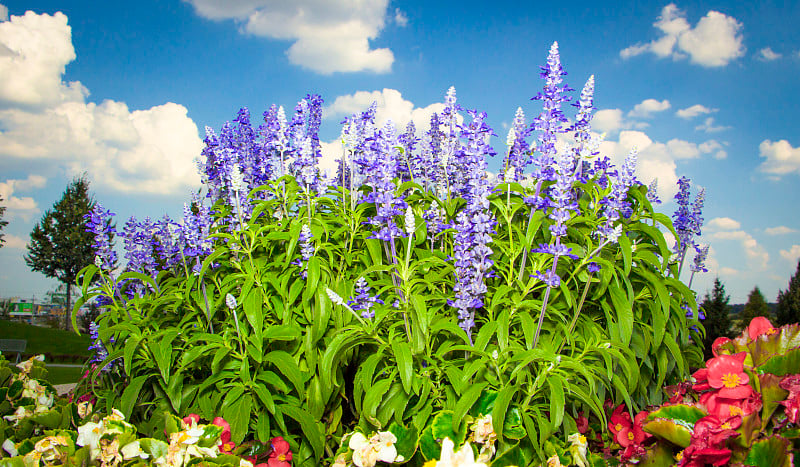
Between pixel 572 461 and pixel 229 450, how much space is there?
1886mm

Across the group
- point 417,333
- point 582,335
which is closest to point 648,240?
point 582,335

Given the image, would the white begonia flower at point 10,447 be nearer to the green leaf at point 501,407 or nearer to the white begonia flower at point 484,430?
the white begonia flower at point 484,430

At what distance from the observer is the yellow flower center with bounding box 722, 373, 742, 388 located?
2.39m

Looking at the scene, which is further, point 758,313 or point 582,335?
point 758,313

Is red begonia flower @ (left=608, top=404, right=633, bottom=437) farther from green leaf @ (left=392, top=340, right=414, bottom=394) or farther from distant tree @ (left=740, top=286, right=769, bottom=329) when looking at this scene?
distant tree @ (left=740, top=286, right=769, bottom=329)

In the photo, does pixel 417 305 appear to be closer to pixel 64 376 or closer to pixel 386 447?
pixel 386 447

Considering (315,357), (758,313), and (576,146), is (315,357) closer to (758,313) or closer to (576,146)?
(576,146)

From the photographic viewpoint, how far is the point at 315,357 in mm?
3205

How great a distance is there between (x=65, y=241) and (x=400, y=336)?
88.4ft

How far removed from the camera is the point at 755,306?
1795 cm

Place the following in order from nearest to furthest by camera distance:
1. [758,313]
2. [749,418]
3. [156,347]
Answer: [749,418] < [156,347] < [758,313]

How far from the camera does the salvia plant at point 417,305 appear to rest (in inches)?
108

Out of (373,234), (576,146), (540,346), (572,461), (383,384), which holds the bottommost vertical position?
(572,461)

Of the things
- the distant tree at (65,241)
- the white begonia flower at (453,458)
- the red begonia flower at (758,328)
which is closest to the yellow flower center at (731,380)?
the red begonia flower at (758,328)
